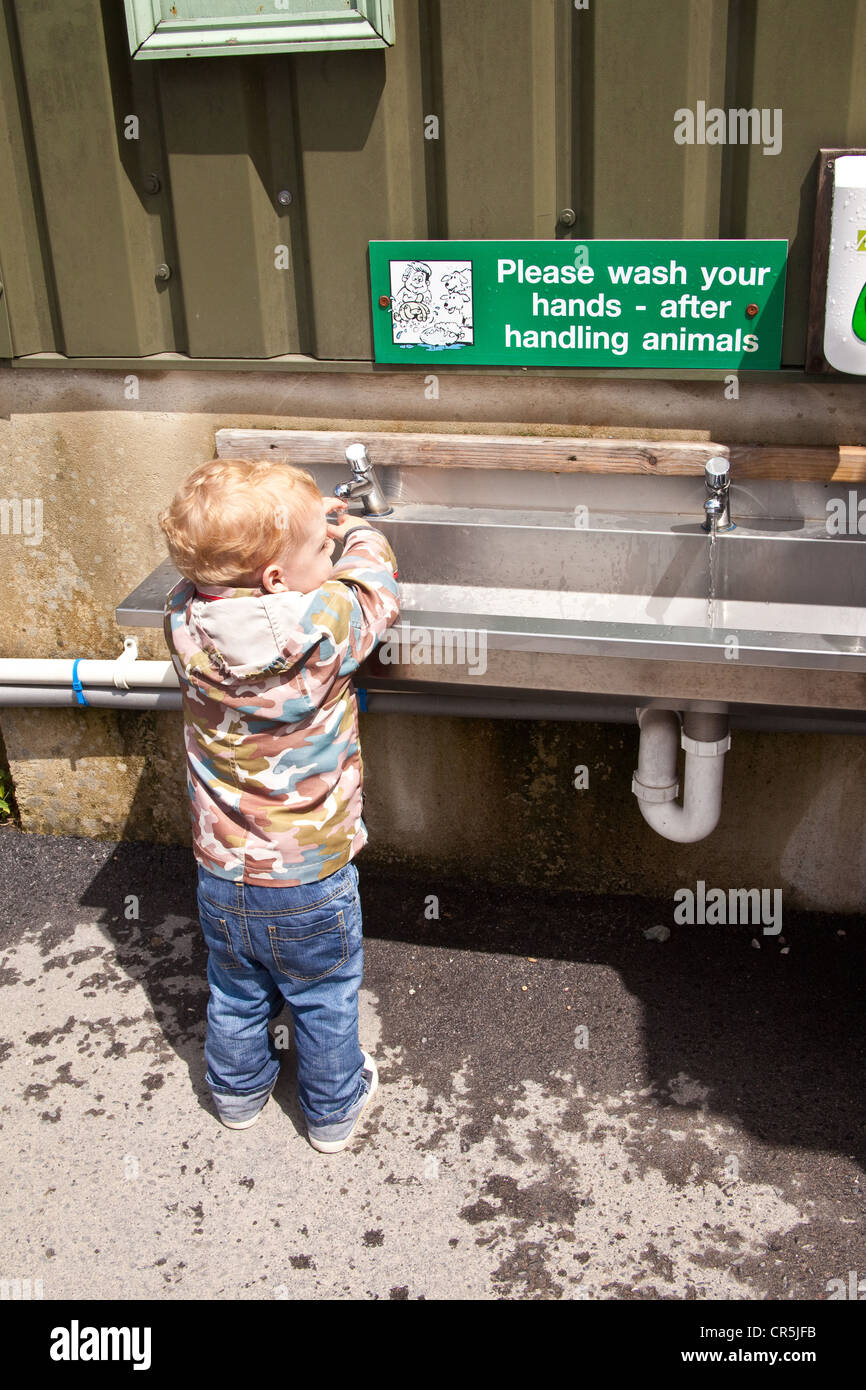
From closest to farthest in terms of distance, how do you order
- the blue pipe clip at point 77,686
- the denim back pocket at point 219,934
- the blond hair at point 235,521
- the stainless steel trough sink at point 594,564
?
the blond hair at point 235,521 < the denim back pocket at point 219,934 < the stainless steel trough sink at point 594,564 < the blue pipe clip at point 77,686

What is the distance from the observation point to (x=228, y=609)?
2494 mm

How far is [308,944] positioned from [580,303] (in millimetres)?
1714

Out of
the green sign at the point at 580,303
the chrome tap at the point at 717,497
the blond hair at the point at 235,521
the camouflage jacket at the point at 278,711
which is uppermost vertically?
the green sign at the point at 580,303

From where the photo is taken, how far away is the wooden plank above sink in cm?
319

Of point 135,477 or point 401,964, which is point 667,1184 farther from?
point 135,477

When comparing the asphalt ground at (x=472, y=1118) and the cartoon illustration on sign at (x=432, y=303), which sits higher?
the cartoon illustration on sign at (x=432, y=303)

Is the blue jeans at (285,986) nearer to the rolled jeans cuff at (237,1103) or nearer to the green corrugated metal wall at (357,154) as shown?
the rolled jeans cuff at (237,1103)

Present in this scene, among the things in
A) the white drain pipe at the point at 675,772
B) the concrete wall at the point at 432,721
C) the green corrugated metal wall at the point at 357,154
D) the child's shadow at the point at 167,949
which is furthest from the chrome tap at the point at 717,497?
the child's shadow at the point at 167,949

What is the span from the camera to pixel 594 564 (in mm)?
3391

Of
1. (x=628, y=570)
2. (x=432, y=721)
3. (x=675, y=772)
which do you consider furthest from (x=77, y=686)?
(x=675, y=772)

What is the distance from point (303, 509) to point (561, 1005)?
1.66 meters

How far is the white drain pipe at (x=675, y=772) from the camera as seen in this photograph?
316 cm

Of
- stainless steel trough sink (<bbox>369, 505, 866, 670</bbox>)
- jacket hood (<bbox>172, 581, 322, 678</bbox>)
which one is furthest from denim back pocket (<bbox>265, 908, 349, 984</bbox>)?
stainless steel trough sink (<bbox>369, 505, 866, 670</bbox>)

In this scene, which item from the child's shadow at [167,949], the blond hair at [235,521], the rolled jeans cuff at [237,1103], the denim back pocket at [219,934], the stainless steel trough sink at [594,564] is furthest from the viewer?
the child's shadow at [167,949]
